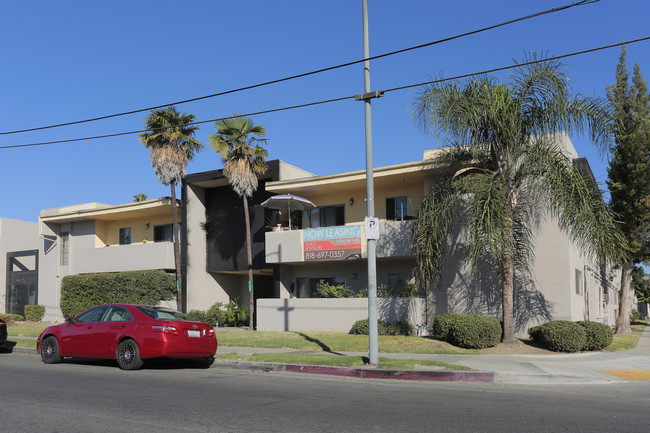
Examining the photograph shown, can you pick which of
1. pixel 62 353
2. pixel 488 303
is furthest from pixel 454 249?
pixel 62 353

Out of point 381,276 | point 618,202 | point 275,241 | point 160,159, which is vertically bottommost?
point 381,276

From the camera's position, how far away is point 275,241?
24719 mm

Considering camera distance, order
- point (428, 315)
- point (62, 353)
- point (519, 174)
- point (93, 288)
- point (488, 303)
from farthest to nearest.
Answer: point (93, 288)
point (428, 315)
point (488, 303)
point (519, 174)
point (62, 353)

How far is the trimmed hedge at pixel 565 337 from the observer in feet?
52.4

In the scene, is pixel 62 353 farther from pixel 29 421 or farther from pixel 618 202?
pixel 618 202

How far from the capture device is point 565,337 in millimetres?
15992

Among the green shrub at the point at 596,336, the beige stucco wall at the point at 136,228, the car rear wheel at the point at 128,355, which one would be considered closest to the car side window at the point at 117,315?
the car rear wheel at the point at 128,355

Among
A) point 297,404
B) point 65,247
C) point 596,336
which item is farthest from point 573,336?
point 65,247

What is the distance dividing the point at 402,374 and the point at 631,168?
1721 cm

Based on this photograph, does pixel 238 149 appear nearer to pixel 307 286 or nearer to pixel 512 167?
pixel 307 286

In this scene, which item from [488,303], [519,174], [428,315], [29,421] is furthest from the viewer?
[428,315]

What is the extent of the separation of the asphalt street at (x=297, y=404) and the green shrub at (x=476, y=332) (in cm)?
535

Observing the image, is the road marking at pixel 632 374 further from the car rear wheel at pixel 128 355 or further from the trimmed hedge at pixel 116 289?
the trimmed hedge at pixel 116 289

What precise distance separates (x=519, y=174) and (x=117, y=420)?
517 inches
